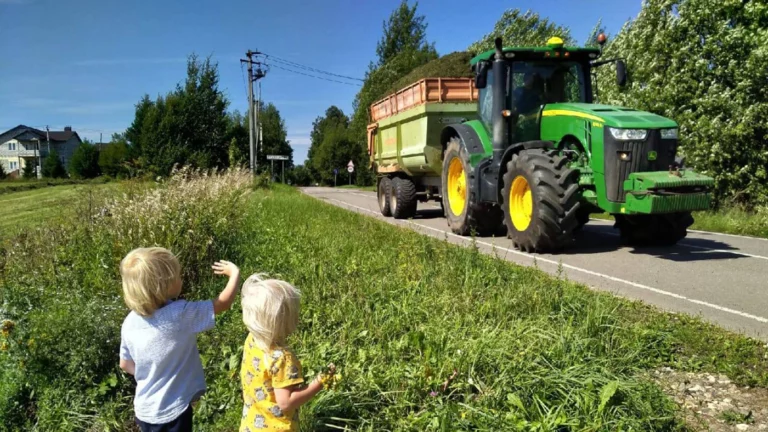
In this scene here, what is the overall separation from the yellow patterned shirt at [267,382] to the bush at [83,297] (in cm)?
160

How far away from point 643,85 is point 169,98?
23.1 m

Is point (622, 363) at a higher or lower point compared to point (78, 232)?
lower

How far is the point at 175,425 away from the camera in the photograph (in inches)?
105

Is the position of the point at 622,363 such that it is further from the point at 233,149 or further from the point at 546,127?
the point at 233,149

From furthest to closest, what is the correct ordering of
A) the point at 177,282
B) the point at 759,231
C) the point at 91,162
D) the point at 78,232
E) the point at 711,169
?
the point at 91,162 < the point at 711,169 < the point at 759,231 < the point at 78,232 < the point at 177,282

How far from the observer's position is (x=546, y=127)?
9.03 meters

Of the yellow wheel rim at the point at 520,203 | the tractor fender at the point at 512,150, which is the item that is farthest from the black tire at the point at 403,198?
the yellow wheel rim at the point at 520,203

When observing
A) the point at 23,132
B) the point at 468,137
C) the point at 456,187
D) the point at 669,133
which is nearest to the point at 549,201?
the point at 669,133

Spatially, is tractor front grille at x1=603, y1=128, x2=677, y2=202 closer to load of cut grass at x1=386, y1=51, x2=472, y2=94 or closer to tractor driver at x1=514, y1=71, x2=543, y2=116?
tractor driver at x1=514, y1=71, x2=543, y2=116

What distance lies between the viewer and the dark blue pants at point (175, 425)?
2.64 metres

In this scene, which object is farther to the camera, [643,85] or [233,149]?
[233,149]

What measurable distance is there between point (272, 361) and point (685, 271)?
5.81 metres

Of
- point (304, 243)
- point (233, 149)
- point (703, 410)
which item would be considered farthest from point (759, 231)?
point (233, 149)

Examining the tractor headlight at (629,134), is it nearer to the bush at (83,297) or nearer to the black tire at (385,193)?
the bush at (83,297)
